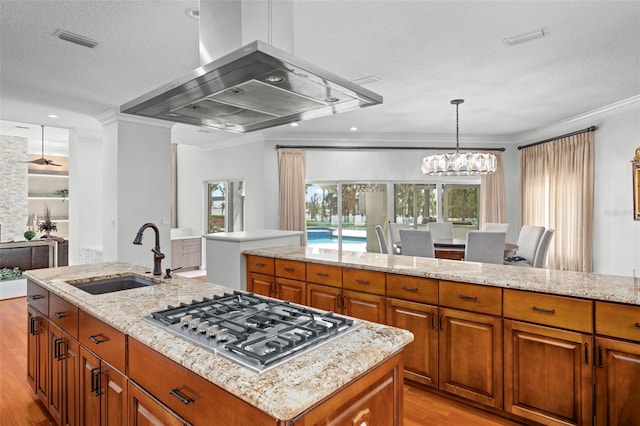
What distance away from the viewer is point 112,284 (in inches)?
Answer: 93.7

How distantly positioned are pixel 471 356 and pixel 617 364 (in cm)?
71

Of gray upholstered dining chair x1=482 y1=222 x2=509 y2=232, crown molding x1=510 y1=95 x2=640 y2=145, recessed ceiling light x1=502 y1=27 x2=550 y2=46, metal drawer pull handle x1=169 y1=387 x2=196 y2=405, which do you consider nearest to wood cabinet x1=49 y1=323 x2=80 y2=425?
metal drawer pull handle x1=169 y1=387 x2=196 y2=405

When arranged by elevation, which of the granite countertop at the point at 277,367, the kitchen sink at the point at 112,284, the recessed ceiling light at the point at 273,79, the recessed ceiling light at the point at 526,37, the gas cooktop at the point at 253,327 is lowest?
the kitchen sink at the point at 112,284

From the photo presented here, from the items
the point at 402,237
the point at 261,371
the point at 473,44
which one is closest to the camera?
the point at 261,371

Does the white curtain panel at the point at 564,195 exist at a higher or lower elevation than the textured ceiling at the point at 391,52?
lower

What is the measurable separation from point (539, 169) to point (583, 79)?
278 centimetres

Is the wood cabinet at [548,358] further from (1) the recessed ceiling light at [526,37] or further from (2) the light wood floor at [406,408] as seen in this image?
(1) the recessed ceiling light at [526,37]

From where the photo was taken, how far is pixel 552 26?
278 centimetres

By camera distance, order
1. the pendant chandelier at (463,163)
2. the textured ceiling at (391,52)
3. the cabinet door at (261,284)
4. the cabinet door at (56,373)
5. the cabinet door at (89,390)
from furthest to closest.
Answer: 1. the pendant chandelier at (463,163)
2. the cabinet door at (261,284)
3. the textured ceiling at (391,52)
4. the cabinet door at (56,373)
5. the cabinet door at (89,390)

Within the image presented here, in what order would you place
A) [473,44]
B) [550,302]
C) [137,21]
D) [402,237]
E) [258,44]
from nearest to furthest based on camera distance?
1. [258,44]
2. [550,302]
3. [137,21]
4. [473,44]
5. [402,237]

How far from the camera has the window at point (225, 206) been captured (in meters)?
7.37

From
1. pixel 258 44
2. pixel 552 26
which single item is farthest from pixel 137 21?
pixel 552 26

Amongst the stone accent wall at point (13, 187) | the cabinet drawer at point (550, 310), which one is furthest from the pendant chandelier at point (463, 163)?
the stone accent wall at point (13, 187)

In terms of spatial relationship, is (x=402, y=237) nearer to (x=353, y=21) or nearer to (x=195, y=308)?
(x=353, y=21)
